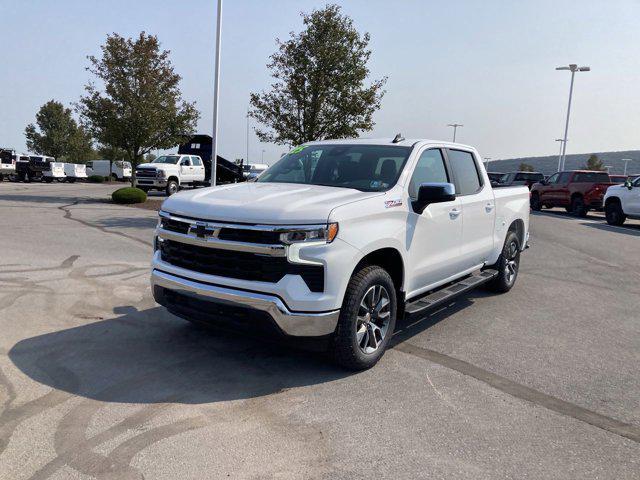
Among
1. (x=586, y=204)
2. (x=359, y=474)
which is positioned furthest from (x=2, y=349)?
(x=586, y=204)

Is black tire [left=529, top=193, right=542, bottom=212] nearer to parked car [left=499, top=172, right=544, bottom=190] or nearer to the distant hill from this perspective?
parked car [left=499, top=172, right=544, bottom=190]

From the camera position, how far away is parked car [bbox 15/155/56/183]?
3841cm

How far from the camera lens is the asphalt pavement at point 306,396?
287cm

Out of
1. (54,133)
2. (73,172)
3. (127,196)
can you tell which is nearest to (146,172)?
(127,196)

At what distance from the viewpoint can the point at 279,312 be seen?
358 centimetres

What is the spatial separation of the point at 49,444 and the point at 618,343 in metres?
4.93

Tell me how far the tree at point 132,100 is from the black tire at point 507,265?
18017 millimetres

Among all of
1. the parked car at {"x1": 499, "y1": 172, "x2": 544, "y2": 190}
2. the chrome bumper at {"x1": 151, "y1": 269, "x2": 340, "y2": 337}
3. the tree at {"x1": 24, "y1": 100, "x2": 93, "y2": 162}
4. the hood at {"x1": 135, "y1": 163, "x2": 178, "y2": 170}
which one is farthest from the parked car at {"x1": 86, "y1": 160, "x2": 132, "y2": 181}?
the chrome bumper at {"x1": 151, "y1": 269, "x2": 340, "y2": 337}

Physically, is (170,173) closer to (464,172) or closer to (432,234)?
(464,172)

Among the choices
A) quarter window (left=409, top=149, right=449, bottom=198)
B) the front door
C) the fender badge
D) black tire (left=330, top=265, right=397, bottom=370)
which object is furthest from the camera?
quarter window (left=409, top=149, right=449, bottom=198)

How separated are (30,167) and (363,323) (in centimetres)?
4159

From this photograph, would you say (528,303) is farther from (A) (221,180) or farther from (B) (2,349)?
(A) (221,180)

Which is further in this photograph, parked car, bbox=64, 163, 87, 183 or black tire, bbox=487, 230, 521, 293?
parked car, bbox=64, 163, 87, 183

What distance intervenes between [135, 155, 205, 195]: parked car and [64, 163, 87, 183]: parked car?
72.1 feet
